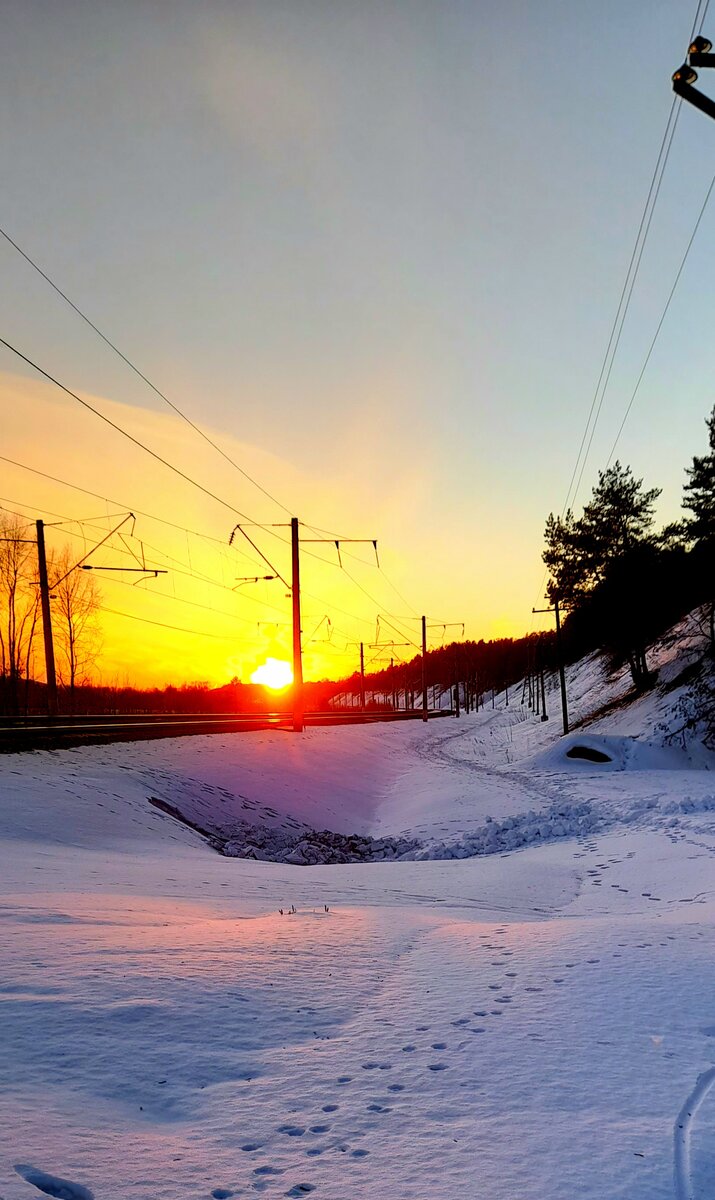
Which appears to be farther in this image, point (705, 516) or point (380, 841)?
point (705, 516)

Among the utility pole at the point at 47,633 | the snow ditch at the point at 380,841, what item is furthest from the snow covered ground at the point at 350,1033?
the utility pole at the point at 47,633

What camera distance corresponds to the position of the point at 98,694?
107 metres

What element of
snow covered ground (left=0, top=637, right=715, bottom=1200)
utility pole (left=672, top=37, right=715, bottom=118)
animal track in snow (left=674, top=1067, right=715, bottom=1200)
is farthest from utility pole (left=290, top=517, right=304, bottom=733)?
animal track in snow (left=674, top=1067, right=715, bottom=1200)

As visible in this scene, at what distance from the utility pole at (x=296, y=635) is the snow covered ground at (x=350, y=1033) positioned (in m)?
20.8

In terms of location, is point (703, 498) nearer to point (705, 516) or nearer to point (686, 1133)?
point (705, 516)

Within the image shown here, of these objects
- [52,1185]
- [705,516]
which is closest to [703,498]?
[705,516]

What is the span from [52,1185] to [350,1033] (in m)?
1.94

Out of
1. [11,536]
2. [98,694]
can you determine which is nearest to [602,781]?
[11,536]

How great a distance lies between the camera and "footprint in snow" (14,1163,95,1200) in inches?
97.7

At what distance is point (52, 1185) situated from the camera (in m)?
A: 2.52

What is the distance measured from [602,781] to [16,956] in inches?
936

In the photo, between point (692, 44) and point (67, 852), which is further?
point (67, 852)

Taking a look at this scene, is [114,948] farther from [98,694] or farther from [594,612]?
[98,694]

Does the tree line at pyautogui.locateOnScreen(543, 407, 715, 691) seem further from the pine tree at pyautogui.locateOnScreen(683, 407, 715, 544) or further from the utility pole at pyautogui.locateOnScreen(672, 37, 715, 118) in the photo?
the utility pole at pyautogui.locateOnScreen(672, 37, 715, 118)
